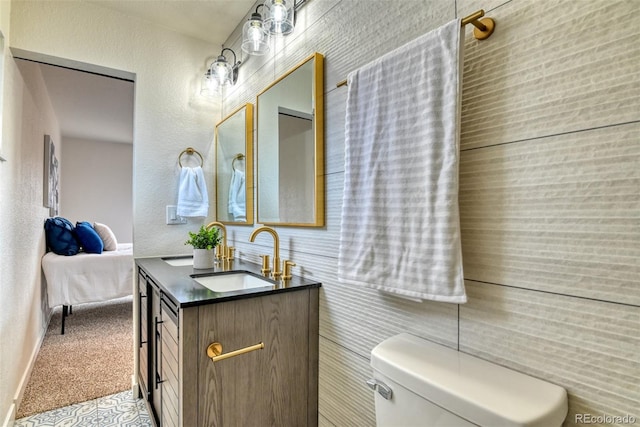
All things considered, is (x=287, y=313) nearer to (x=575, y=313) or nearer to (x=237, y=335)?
(x=237, y=335)

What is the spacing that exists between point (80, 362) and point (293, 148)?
2469mm

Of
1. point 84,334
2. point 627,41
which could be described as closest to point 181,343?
point 627,41

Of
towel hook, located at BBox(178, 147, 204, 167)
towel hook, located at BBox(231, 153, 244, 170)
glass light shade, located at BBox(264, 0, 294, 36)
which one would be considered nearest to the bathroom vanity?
towel hook, located at BBox(231, 153, 244, 170)

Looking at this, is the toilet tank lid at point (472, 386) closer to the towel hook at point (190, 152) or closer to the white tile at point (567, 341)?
the white tile at point (567, 341)

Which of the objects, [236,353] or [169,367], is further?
[169,367]

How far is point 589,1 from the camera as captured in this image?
66 cm

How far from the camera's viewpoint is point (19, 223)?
1949mm

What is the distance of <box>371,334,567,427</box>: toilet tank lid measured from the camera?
617 mm

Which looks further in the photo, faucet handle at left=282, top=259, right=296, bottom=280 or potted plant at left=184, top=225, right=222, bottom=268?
potted plant at left=184, top=225, right=222, bottom=268

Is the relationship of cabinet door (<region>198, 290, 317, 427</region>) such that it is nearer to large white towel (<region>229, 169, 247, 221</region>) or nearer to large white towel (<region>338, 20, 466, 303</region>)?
large white towel (<region>338, 20, 466, 303</region>)

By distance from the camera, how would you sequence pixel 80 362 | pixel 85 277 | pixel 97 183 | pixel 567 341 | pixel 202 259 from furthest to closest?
pixel 97 183, pixel 85 277, pixel 80 362, pixel 202 259, pixel 567 341

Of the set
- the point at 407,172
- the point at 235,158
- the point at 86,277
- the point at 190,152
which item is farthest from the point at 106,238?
the point at 407,172

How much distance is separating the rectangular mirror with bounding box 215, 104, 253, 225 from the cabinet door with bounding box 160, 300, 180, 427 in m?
0.83

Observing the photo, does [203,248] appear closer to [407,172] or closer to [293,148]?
[293,148]
